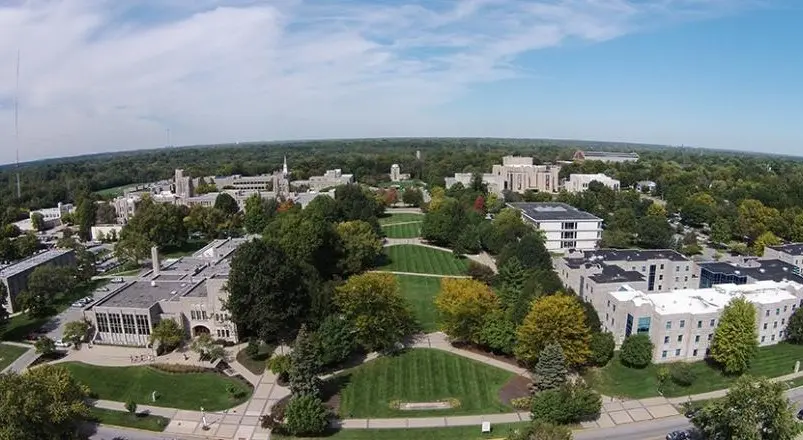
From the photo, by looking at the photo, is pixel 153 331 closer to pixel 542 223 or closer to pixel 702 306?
pixel 702 306

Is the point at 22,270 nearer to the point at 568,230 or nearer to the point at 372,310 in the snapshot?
the point at 372,310

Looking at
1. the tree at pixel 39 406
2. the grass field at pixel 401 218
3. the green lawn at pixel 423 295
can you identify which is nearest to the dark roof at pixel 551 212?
the grass field at pixel 401 218

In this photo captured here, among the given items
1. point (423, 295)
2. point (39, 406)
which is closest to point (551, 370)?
point (423, 295)

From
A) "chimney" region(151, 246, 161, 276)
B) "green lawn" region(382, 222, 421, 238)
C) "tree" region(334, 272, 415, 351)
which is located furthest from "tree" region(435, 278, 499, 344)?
"green lawn" region(382, 222, 421, 238)

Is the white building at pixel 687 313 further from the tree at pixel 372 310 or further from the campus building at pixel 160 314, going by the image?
the campus building at pixel 160 314

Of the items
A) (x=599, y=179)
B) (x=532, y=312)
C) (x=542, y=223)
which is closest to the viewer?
(x=532, y=312)

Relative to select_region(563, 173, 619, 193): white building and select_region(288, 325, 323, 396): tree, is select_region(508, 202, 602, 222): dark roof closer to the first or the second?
select_region(563, 173, 619, 193): white building

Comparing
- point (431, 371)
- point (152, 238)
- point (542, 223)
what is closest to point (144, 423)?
point (431, 371)
